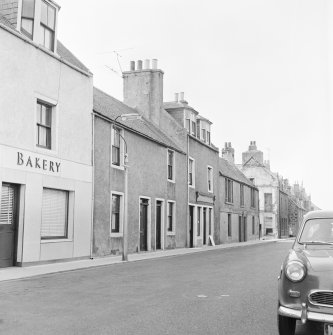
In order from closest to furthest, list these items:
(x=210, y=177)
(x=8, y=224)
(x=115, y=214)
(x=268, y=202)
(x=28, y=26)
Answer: (x=8, y=224)
(x=28, y=26)
(x=115, y=214)
(x=210, y=177)
(x=268, y=202)

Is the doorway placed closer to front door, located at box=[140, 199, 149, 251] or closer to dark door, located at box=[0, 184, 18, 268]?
front door, located at box=[140, 199, 149, 251]

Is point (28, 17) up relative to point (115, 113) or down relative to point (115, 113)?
up

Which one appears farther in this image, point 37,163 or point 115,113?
point 115,113

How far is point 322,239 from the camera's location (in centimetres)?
665

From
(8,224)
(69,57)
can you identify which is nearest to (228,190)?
(69,57)

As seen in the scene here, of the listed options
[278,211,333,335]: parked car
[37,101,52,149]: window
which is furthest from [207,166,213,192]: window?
[278,211,333,335]: parked car

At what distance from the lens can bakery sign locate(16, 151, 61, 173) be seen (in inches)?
576

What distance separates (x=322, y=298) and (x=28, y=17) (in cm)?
1424

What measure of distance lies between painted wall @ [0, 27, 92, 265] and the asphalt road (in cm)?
337

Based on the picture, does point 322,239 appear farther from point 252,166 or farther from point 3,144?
point 252,166

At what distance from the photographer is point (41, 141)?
16.0 m

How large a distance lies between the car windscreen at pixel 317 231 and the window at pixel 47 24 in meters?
12.8

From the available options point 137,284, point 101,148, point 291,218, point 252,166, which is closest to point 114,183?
point 101,148

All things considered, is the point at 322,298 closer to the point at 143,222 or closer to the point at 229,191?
the point at 143,222
